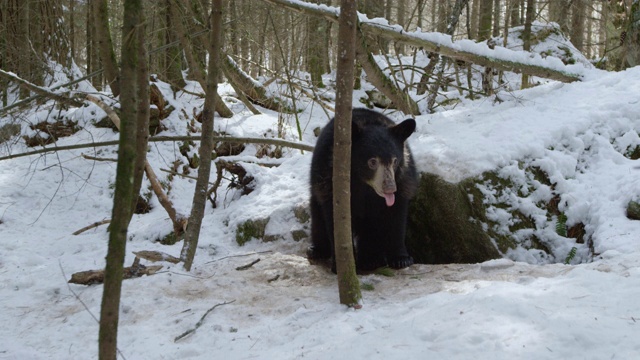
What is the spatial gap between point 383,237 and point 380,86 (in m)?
3.18

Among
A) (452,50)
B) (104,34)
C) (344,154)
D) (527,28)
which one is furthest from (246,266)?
(527,28)

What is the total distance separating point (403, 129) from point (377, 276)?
137 centimetres

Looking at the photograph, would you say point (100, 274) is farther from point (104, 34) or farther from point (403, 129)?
point (104, 34)

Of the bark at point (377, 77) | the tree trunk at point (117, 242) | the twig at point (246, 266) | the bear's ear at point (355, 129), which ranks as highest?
the bark at point (377, 77)

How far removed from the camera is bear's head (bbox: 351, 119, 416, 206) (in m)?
4.39

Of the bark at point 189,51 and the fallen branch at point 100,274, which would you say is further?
the bark at point 189,51

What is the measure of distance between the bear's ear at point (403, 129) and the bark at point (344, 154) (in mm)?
1271

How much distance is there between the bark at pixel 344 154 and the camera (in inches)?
137

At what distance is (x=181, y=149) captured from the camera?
942cm

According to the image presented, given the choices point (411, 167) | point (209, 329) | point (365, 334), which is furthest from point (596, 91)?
point (209, 329)

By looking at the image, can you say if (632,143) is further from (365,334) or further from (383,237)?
(365,334)

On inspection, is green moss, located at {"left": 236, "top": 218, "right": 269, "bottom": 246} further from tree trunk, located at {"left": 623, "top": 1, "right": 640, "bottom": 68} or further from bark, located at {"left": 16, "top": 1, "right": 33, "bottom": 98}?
tree trunk, located at {"left": 623, "top": 1, "right": 640, "bottom": 68}

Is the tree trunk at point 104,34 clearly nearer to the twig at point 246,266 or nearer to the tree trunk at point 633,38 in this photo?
the twig at point 246,266

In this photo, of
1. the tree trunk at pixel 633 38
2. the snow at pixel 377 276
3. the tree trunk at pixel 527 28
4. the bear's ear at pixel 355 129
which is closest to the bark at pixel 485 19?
the tree trunk at pixel 527 28
